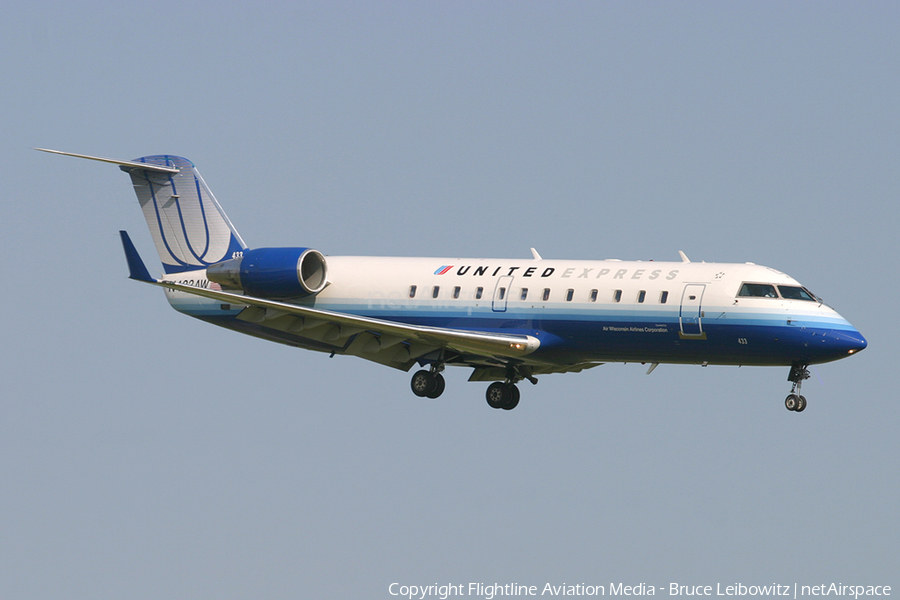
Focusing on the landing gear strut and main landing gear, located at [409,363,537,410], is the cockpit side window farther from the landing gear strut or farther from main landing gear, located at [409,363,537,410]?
the landing gear strut

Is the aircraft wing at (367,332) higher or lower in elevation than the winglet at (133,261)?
lower

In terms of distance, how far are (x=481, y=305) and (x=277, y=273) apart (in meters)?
5.86

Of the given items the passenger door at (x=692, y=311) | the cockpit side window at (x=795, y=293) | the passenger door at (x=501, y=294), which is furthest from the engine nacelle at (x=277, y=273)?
the cockpit side window at (x=795, y=293)

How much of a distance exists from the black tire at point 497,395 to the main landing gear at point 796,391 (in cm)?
829

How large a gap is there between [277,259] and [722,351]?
12422 mm

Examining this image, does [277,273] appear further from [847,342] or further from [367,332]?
[847,342]

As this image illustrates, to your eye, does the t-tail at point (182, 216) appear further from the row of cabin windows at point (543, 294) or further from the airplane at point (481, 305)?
the row of cabin windows at point (543, 294)

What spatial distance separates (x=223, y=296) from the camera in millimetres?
35562

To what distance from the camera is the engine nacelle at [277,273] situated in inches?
1502

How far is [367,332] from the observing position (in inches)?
1468

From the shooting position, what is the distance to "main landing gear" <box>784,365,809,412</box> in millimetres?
33438

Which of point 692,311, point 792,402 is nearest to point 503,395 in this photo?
point 692,311

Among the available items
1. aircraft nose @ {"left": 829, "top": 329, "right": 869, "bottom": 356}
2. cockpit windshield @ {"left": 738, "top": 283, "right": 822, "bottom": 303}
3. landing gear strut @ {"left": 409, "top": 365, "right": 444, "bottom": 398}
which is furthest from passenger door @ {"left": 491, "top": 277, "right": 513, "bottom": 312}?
aircraft nose @ {"left": 829, "top": 329, "right": 869, "bottom": 356}

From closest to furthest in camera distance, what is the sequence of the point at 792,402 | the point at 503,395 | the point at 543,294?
1. the point at 792,402
2. the point at 543,294
3. the point at 503,395
